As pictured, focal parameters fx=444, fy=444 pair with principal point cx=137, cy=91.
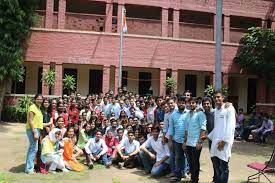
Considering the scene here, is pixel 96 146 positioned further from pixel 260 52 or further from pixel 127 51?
pixel 260 52

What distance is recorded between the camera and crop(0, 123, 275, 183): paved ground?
9.75 meters

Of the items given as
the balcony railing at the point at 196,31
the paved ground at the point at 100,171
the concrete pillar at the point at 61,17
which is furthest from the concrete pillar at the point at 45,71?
the balcony railing at the point at 196,31

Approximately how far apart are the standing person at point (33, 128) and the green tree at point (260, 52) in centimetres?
1663

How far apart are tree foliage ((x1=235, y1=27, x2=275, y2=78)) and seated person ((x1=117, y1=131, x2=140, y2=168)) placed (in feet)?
48.1

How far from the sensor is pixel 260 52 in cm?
2452

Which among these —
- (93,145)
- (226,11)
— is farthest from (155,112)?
(226,11)

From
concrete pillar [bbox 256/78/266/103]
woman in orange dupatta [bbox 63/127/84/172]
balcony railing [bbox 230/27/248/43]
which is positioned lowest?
woman in orange dupatta [bbox 63/127/84/172]

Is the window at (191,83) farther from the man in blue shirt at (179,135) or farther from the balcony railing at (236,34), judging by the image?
the man in blue shirt at (179,135)

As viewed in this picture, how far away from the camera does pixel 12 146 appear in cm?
1373

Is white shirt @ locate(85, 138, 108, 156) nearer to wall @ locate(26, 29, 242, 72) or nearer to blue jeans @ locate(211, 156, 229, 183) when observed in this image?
blue jeans @ locate(211, 156, 229, 183)

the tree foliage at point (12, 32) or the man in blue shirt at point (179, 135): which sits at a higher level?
the tree foliage at point (12, 32)

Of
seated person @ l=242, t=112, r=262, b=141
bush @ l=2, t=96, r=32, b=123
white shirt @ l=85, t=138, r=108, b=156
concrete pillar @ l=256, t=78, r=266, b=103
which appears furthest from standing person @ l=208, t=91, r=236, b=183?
concrete pillar @ l=256, t=78, r=266, b=103

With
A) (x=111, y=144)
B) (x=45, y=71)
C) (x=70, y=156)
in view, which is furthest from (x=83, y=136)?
(x=45, y=71)

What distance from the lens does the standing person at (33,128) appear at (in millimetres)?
9891
